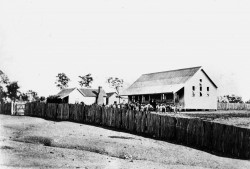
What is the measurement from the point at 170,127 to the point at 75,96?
161ft

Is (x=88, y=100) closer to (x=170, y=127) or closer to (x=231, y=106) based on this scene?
(x=231, y=106)

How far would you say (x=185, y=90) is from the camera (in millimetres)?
39688

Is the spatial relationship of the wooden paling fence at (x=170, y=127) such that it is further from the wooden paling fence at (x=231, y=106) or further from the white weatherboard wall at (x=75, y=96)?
the wooden paling fence at (x=231, y=106)

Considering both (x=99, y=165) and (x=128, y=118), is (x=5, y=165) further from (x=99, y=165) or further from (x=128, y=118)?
(x=128, y=118)

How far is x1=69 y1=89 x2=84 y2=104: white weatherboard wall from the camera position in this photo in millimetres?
63969

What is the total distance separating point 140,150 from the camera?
14109 millimetres

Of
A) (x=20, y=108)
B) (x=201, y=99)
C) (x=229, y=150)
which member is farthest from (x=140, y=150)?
(x=201, y=99)

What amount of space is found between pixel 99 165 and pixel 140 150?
374 centimetres

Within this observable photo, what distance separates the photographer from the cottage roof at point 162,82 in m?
41.5

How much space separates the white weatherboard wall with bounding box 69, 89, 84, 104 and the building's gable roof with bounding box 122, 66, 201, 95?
678 inches

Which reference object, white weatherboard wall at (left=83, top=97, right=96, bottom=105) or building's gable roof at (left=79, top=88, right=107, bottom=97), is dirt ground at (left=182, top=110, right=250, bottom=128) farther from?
building's gable roof at (left=79, top=88, right=107, bottom=97)

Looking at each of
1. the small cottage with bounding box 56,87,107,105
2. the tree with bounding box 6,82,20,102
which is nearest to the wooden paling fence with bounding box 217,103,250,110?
the small cottage with bounding box 56,87,107,105

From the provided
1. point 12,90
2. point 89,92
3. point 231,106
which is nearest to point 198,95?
point 231,106

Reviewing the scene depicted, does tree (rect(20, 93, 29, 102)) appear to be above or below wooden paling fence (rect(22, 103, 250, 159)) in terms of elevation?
above
